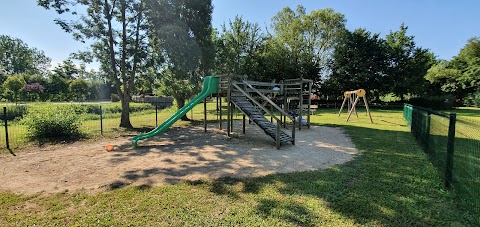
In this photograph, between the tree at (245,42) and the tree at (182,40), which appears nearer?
the tree at (182,40)

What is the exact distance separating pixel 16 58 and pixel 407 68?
81.4m

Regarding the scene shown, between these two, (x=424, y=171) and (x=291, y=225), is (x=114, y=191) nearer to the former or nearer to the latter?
(x=291, y=225)

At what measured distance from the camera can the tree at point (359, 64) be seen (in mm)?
28734

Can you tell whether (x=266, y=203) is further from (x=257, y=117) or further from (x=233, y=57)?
(x=233, y=57)

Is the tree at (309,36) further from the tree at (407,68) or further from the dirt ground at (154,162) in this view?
the dirt ground at (154,162)

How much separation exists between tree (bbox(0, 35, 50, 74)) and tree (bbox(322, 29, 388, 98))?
67.4 meters

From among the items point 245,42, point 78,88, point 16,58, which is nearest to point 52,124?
point 245,42

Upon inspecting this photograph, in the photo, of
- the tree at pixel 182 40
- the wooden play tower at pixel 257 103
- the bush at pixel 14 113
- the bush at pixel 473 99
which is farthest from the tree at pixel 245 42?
the bush at pixel 473 99

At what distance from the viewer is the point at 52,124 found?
8648 mm

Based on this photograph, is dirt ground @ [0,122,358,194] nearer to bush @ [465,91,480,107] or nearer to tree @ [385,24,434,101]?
tree @ [385,24,434,101]

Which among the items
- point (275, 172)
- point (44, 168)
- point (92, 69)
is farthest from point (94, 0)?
point (275, 172)

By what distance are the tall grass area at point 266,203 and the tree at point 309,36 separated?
2532 cm

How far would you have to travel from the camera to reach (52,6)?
33.4ft

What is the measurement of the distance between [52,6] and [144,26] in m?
3.53
